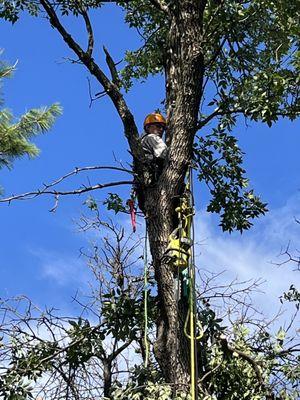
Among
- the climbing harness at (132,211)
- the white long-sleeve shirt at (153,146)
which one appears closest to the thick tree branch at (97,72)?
the white long-sleeve shirt at (153,146)

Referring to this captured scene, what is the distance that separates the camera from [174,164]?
4090 millimetres

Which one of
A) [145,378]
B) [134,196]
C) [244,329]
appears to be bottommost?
[145,378]

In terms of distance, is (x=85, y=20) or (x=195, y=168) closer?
(x=195, y=168)

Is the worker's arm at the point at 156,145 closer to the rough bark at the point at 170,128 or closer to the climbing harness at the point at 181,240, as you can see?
the rough bark at the point at 170,128

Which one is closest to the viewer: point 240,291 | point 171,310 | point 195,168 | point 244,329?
point 171,310

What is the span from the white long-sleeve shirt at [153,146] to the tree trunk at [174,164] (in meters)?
0.07

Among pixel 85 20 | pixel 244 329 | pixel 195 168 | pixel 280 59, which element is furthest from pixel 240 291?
pixel 85 20

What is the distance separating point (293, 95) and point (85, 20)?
1548 mm

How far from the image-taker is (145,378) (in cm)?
384

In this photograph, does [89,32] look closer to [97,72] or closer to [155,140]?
[97,72]

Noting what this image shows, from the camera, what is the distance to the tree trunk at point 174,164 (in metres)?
3.72

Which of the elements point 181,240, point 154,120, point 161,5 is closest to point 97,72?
point 154,120

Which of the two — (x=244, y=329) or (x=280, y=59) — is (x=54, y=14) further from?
(x=244, y=329)

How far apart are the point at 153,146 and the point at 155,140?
0.05 m
